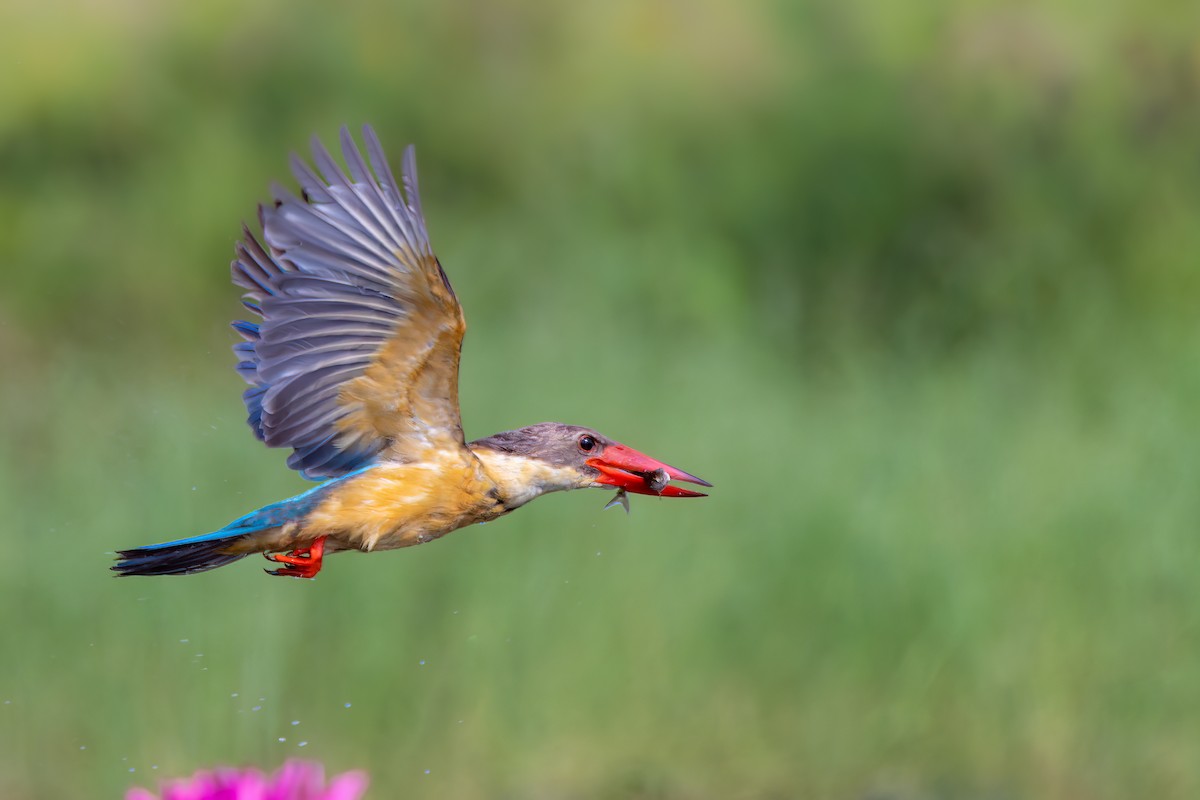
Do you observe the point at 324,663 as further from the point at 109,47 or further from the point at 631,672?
the point at 109,47

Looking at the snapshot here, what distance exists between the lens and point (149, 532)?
202 inches

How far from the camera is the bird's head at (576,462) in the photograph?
2.57 meters

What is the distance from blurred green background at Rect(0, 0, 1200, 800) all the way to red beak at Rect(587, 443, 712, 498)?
2.64 m

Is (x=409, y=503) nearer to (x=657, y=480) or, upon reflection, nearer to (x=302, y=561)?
(x=302, y=561)

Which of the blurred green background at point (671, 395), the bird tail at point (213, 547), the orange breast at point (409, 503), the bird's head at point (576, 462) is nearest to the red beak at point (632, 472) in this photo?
the bird's head at point (576, 462)

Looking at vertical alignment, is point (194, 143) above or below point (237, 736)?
above

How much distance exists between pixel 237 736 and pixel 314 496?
2547mm

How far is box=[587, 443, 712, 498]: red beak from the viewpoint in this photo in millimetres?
2574

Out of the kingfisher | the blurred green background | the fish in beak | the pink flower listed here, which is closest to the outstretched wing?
the kingfisher

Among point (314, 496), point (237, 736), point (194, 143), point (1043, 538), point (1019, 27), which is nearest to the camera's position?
point (314, 496)

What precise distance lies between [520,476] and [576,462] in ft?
0.32

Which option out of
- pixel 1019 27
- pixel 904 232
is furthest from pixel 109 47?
pixel 1019 27

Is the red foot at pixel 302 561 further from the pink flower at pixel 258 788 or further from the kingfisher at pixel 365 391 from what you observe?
the pink flower at pixel 258 788

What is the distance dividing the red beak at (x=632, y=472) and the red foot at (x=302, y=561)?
398 mm
